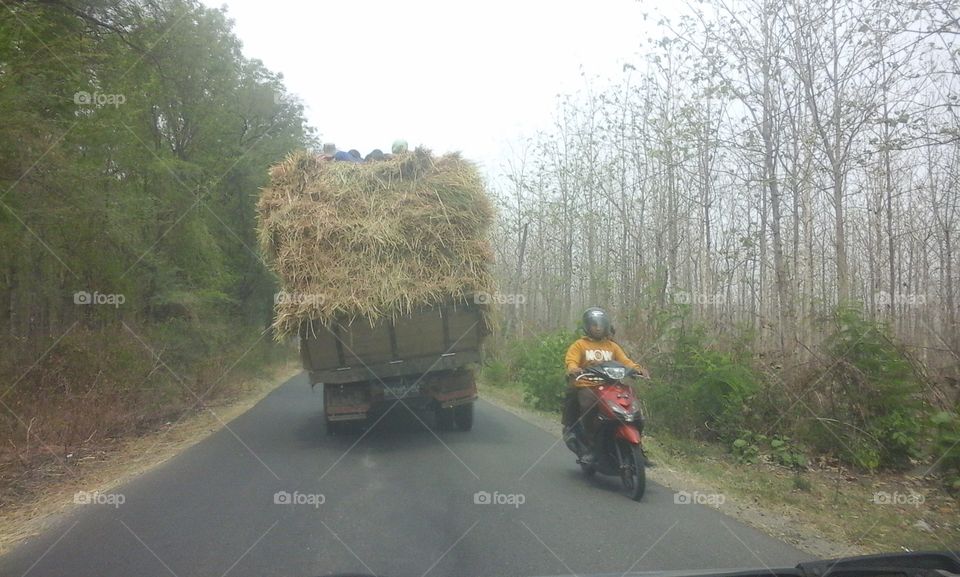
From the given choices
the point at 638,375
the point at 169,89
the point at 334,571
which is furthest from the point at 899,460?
the point at 169,89

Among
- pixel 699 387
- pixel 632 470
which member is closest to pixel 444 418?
pixel 699 387

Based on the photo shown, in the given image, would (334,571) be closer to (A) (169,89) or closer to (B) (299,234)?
(B) (299,234)

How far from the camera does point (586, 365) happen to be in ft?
25.7

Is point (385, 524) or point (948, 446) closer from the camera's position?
point (385, 524)

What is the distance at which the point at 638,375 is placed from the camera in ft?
25.0

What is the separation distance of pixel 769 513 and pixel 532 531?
2316 mm

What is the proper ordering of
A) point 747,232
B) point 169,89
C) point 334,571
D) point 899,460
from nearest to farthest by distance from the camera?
point 334,571
point 899,460
point 747,232
point 169,89

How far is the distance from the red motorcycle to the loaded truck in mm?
2778

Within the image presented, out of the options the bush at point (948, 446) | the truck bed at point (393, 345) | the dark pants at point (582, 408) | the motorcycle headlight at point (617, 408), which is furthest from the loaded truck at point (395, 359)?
the bush at point (948, 446)

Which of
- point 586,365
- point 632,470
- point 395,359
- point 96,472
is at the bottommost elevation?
point 96,472

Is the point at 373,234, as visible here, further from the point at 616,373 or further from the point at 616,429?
the point at 616,429

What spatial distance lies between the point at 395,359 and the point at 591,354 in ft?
10.0

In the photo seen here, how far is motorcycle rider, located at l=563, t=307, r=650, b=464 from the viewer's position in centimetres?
776

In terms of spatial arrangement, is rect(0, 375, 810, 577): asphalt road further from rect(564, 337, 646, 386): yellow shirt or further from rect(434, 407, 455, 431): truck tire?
rect(434, 407, 455, 431): truck tire
